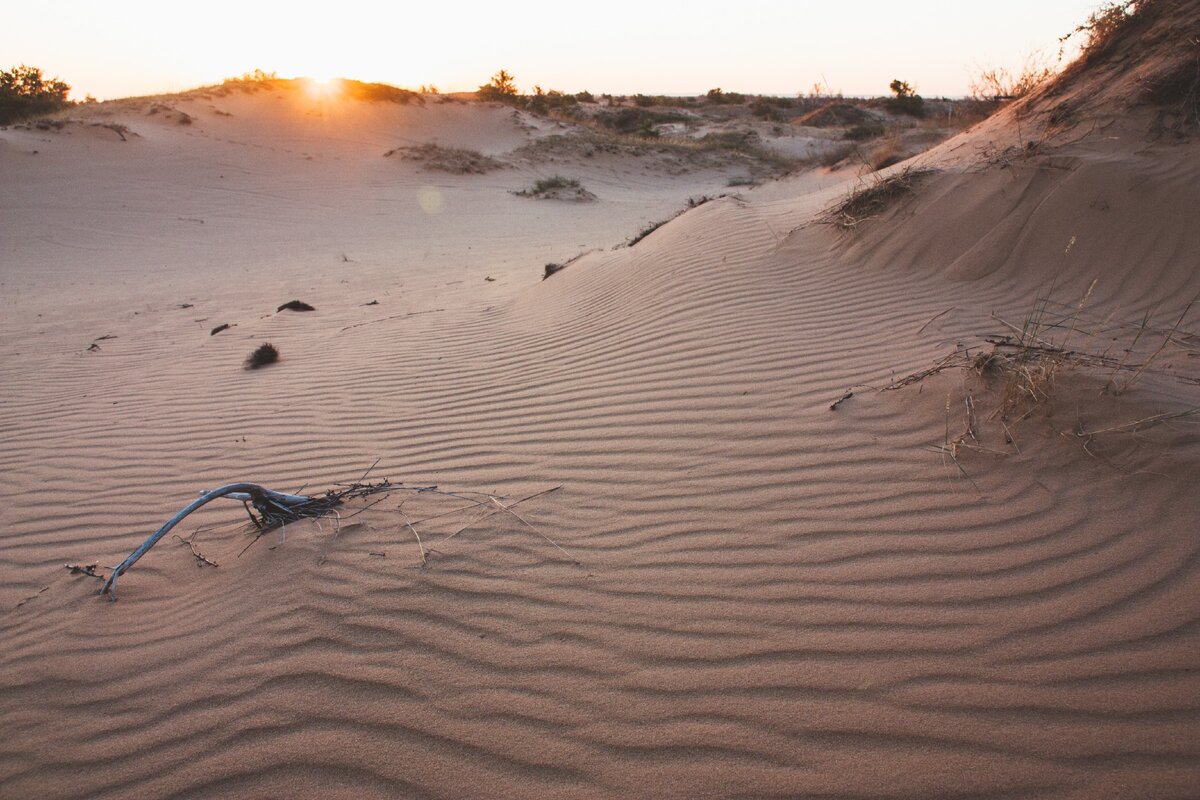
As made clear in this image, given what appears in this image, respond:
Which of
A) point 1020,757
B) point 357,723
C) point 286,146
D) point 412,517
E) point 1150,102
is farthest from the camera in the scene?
point 286,146

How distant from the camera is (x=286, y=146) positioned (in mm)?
19469

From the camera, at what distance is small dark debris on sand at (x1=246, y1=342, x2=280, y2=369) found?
5.50 m

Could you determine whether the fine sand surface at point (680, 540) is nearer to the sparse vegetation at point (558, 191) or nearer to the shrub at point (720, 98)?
the sparse vegetation at point (558, 191)

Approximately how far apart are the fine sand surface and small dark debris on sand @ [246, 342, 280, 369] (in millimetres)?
145


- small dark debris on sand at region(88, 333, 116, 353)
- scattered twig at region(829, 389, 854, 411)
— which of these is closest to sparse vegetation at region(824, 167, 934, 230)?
scattered twig at region(829, 389, 854, 411)

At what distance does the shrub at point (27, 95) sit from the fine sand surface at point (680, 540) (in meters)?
20.8

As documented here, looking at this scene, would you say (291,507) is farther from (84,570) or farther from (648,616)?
(648,616)

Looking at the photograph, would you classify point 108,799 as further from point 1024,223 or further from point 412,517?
point 1024,223

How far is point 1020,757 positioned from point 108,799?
2.50 m

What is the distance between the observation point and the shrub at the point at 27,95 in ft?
64.7

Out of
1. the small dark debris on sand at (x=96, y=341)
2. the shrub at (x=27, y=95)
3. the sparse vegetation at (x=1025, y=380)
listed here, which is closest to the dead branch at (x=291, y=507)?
the sparse vegetation at (x=1025, y=380)

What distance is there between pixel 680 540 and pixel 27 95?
95.9 feet

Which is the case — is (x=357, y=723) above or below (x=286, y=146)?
below

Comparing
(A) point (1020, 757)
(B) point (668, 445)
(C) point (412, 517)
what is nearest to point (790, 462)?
(B) point (668, 445)
